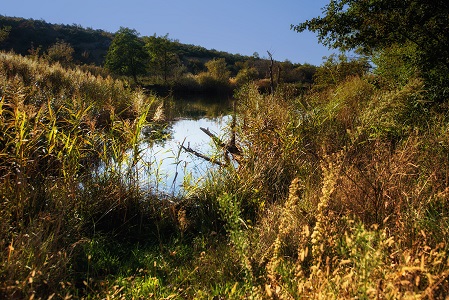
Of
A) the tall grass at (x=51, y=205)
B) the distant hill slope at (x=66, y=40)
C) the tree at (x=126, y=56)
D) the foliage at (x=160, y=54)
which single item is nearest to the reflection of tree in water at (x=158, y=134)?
the tall grass at (x=51, y=205)

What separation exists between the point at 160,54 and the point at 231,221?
32.3 metres

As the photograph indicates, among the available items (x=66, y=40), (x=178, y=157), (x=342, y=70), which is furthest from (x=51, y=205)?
(x=66, y=40)

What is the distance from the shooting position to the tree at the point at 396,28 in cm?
744

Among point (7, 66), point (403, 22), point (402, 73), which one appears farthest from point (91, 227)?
point (7, 66)

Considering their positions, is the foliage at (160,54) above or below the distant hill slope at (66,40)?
below

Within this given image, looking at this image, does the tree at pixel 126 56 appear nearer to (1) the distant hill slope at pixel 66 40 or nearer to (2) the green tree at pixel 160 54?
(2) the green tree at pixel 160 54

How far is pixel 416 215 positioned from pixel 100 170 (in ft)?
10.4

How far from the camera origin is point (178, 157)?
174 inches

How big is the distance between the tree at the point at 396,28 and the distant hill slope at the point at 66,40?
4242 centimetres

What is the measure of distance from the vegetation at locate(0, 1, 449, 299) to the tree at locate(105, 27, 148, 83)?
28.3m

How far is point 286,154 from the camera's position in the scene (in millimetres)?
4996

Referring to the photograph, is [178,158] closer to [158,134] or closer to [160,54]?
[158,134]

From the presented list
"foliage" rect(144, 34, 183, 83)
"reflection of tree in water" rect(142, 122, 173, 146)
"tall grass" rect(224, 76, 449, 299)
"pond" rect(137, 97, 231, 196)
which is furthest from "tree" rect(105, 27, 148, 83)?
"tall grass" rect(224, 76, 449, 299)

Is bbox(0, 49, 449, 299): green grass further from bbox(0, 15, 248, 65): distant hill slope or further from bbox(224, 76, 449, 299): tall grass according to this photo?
bbox(0, 15, 248, 65): distant hill slope
